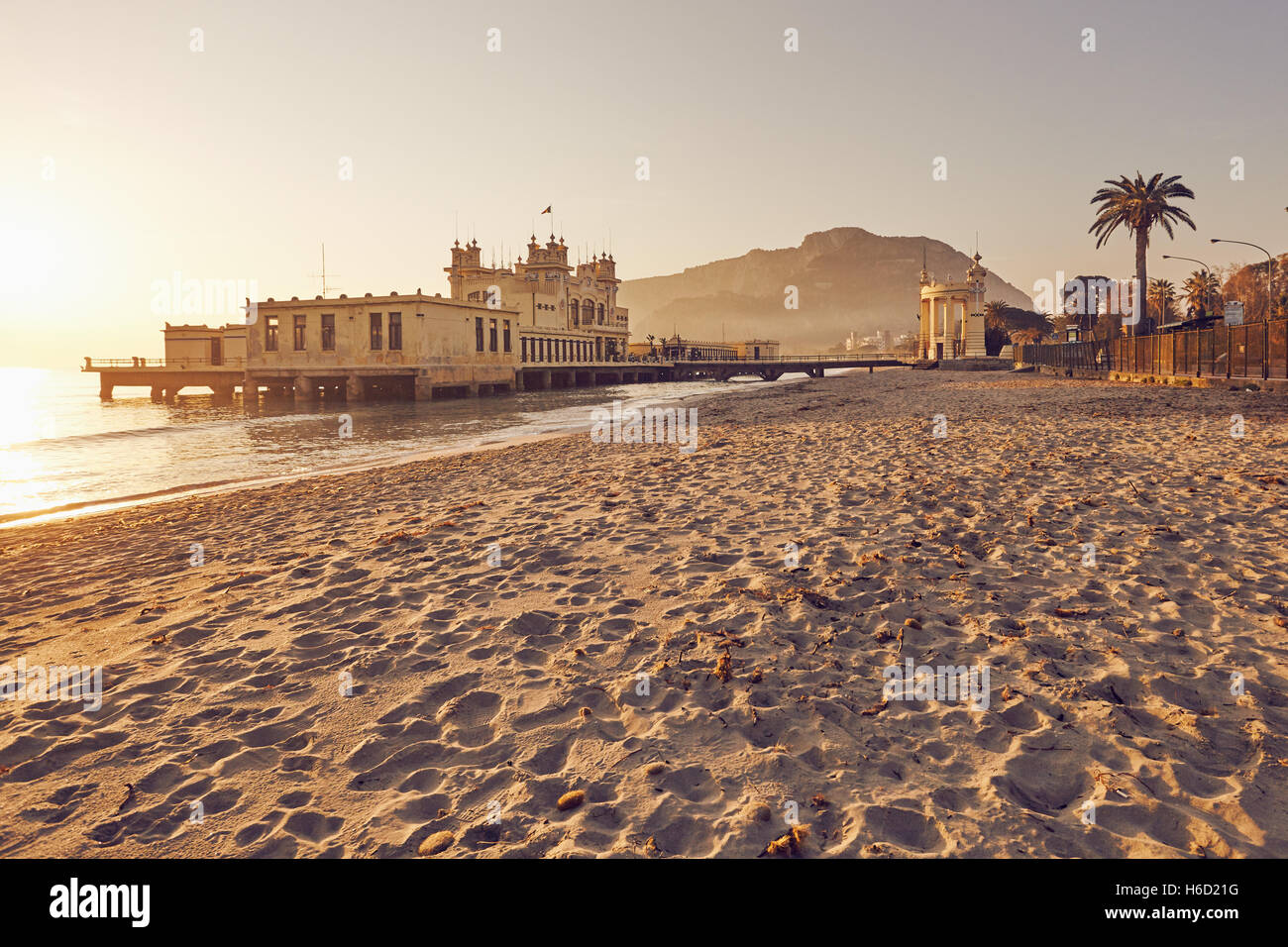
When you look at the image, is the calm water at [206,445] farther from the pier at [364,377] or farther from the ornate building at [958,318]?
the ornate building at [958,318]

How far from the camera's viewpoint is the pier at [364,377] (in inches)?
2128

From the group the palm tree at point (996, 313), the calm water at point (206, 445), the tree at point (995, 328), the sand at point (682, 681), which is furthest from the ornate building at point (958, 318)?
the sand at point (682, 681)

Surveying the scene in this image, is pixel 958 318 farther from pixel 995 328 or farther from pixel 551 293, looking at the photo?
pixel 551 293

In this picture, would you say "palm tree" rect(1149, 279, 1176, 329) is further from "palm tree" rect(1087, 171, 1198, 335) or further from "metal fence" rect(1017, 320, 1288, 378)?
"metal fence" rect(1017, 320, 1288, 378)

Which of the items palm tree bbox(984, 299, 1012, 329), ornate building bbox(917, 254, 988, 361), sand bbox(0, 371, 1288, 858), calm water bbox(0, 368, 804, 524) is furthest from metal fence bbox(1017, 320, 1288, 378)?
palm tree bbox(984, 299, 1012, 329)

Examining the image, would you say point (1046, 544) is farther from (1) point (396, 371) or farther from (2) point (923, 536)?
(1) point (396, 371)

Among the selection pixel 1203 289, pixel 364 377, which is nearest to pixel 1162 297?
pixel 1203 289

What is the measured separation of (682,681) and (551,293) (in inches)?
3660

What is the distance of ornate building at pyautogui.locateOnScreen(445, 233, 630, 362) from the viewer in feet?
293

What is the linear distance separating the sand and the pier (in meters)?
47.1

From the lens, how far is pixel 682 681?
4.34 m

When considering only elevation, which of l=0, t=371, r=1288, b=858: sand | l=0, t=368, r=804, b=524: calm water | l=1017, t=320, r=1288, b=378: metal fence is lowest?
l=0, t=371, r=1288, b=858: sand

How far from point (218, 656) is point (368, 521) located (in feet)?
15.2
